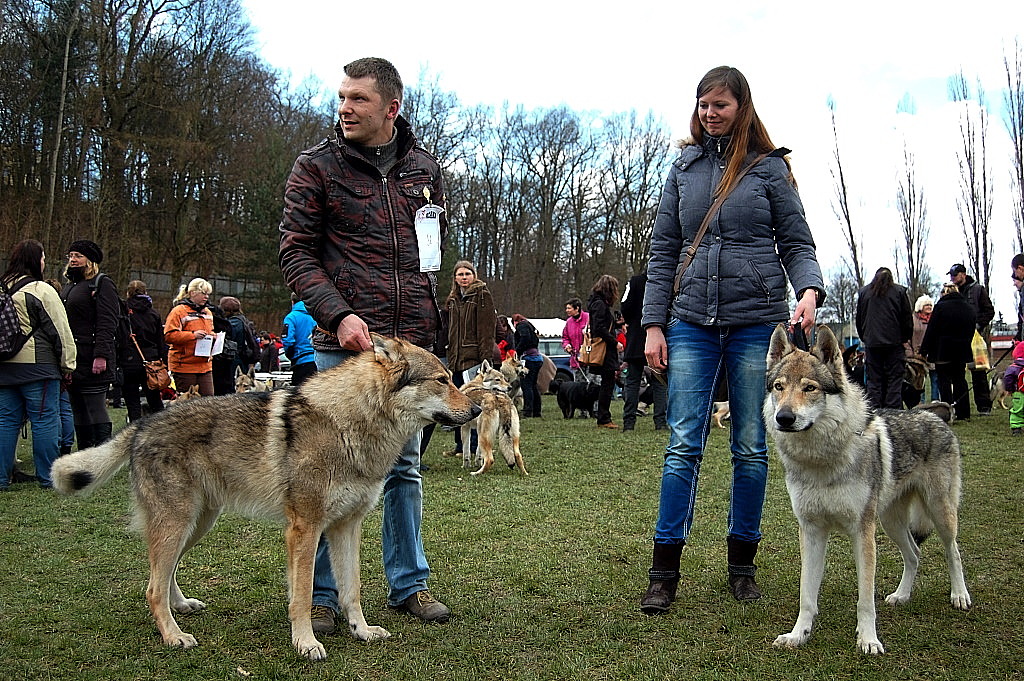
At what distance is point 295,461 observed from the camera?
10.1ft

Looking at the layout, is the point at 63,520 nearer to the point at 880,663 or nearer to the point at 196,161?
the point at 880,663

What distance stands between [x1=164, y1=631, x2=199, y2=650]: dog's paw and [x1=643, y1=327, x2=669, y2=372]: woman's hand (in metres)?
2.28

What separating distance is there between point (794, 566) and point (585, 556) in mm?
1114

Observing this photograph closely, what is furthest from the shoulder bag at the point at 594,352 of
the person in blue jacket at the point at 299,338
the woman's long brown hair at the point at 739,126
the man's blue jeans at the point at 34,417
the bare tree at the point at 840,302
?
the bare tree at the point at 840,302

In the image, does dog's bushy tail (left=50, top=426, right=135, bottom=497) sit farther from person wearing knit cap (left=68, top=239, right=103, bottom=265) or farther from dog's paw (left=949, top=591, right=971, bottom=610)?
person wearing knit cap (left=68, top=239, right=103, bottom=265)

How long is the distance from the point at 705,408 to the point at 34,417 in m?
5.60

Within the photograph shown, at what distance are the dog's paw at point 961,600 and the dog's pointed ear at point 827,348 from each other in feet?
4.07

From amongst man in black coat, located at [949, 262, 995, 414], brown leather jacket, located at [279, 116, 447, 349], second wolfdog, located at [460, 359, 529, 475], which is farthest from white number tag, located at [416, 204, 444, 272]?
man in black coat, located at [949, 262, 995, 414]

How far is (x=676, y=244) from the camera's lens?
12.6ft

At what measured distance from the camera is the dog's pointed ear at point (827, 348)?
318cm

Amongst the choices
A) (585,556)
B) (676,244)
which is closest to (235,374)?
(585,556)

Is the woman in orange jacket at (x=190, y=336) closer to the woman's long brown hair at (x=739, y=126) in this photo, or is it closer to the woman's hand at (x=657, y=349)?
the woman's hand at (x=657, y=349)

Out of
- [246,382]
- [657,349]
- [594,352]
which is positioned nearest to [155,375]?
[246,382]

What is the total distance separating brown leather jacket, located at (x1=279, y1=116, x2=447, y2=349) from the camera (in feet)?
10.9
